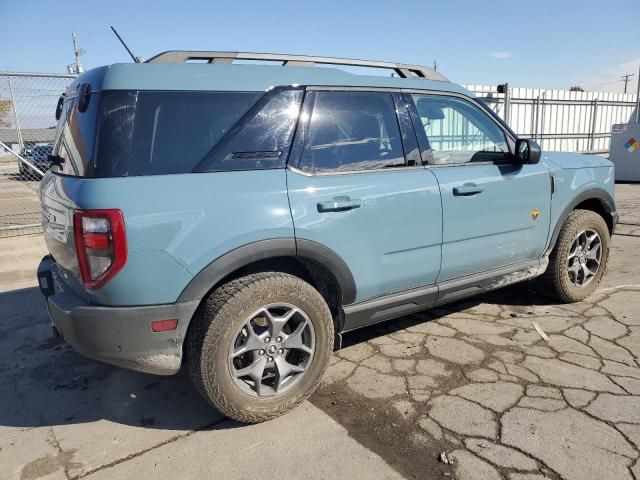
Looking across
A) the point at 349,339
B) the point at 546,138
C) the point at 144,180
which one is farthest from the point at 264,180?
the point at 546,138

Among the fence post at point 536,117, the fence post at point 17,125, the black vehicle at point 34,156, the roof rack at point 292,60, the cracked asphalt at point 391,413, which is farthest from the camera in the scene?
the fence post at point 536,117

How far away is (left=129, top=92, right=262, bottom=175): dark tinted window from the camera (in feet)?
7.50

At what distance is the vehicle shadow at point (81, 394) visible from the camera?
2.74 m

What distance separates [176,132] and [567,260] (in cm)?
335

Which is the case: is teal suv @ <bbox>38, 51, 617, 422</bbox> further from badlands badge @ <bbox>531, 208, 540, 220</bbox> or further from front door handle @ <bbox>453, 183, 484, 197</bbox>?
badlands badge @ <bbox>531, 208, 540, 220</bbox>

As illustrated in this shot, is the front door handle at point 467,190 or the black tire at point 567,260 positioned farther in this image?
the black tire at point 567,260

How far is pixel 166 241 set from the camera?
2.23 meters

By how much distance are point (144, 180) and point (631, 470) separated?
2.57 meters

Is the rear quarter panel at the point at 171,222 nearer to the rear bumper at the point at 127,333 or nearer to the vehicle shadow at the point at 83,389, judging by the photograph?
the rear bumper at the point at 127,333

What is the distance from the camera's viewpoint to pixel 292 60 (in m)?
2.89

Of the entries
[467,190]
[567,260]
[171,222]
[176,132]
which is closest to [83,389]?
[171,222]

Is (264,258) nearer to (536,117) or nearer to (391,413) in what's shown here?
(391,413)

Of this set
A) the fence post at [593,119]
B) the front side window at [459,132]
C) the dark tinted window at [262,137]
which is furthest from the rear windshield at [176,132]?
the fence post at [593,119]

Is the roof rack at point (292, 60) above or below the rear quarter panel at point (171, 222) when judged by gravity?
above
